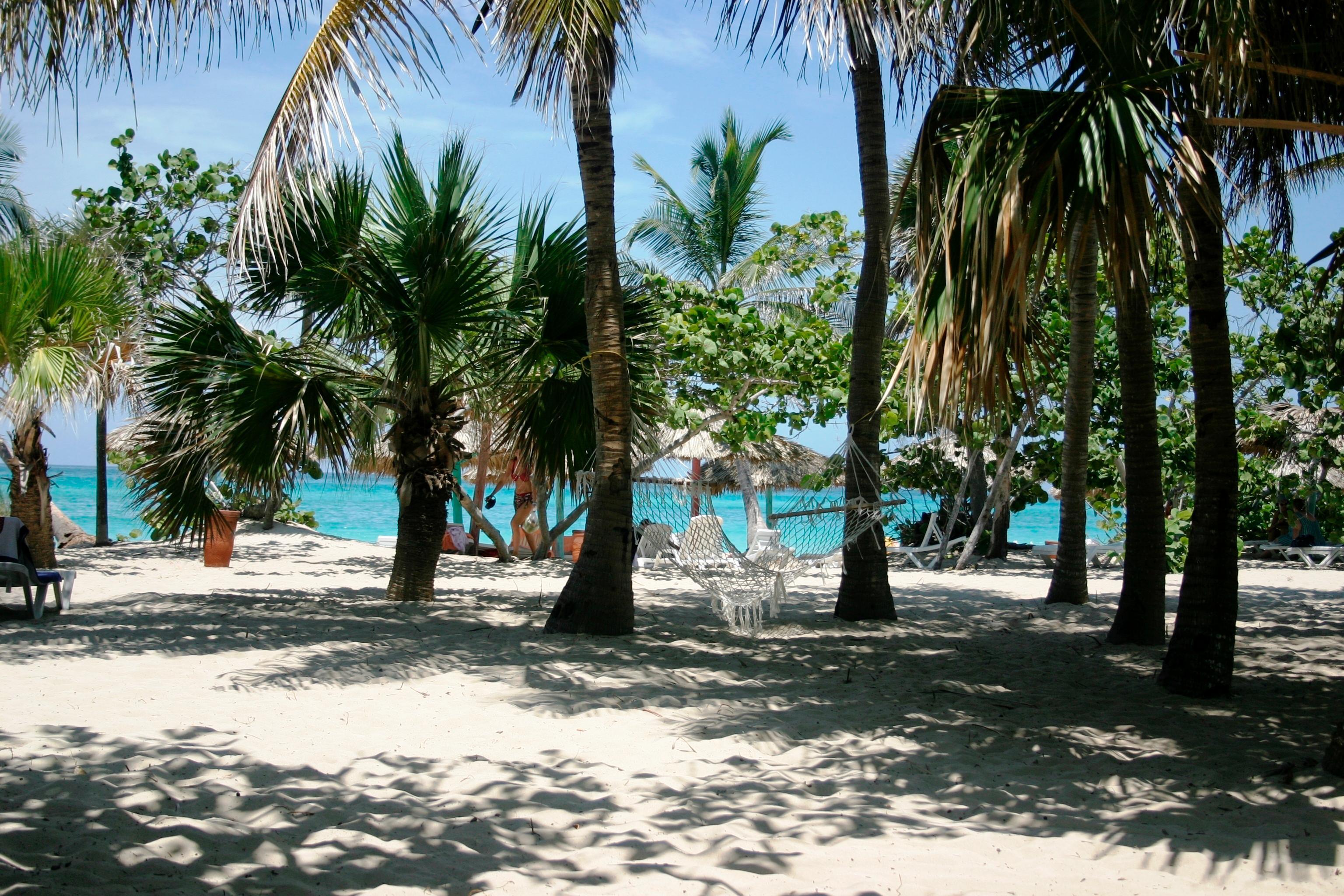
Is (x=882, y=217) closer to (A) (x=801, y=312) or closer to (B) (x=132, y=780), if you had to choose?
(B) (x=132, y=780)

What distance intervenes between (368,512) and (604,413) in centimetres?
5780

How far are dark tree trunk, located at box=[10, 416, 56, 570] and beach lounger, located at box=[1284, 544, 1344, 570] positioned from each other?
1645 centimetres

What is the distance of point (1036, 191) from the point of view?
318cm

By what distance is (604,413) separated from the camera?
266 inches

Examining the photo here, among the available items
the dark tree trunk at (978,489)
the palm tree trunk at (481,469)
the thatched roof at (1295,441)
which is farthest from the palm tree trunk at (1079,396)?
the palm tree trunk at (481,469)

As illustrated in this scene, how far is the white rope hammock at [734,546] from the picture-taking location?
23.4ft

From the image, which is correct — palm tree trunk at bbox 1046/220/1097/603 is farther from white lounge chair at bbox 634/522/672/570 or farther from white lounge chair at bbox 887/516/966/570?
white lounge chair at bbox 887/516/966/570

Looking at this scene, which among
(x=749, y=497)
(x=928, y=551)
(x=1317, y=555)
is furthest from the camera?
(x=749, y=497)

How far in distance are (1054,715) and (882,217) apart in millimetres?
4143

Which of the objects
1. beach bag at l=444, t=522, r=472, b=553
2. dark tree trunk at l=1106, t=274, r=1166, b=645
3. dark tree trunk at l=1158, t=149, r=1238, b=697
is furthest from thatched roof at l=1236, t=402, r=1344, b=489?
beach bag at l=444, t=522, r=472, b=553

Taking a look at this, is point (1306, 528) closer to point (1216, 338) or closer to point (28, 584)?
point (1216, 338)

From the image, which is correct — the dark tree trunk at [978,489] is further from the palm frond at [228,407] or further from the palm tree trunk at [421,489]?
the palm frond at [228,407]

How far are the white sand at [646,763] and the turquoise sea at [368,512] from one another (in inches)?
750

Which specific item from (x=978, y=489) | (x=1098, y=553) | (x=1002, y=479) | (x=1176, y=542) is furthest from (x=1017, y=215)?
(x=978, y=489)
